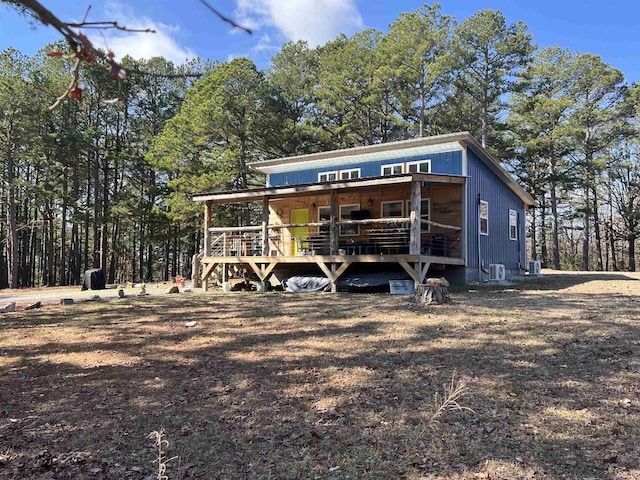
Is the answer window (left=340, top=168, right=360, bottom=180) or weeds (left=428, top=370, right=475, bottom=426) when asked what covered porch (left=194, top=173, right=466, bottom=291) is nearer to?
window (left=340, top=168, right=360, bottom=180)

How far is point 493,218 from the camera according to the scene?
16500 millimetres

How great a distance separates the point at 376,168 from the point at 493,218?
458 centimetres

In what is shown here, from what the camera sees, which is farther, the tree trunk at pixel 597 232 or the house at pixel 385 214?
the tree trunk at pixel 597 232

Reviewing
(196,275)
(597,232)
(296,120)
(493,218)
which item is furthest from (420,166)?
(597,232)

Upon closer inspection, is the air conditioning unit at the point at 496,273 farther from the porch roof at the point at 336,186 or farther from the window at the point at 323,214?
the window at the point at 323,214

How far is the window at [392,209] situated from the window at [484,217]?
278 centimetres

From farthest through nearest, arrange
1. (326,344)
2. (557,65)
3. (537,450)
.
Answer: (557,65) < (326,344) < (537,450)

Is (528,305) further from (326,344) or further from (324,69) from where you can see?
(324,69)

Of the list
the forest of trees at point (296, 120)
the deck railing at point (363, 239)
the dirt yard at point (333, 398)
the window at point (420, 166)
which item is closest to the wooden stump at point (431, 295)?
the dirt yard at point (333, 398)

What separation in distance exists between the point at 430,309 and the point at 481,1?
2489 centimetres

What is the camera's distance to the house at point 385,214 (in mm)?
13203

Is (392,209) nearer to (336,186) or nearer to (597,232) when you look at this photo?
(336,186)

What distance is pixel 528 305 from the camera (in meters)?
9.12

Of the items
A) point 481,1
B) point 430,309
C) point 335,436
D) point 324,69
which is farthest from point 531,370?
point 481,1
